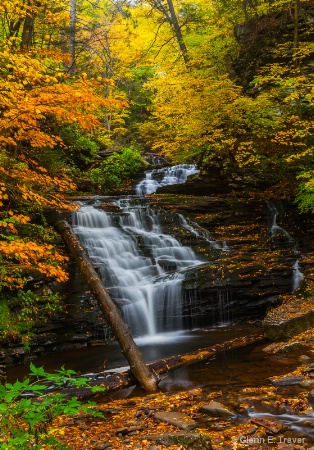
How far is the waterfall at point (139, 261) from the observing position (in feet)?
30.5

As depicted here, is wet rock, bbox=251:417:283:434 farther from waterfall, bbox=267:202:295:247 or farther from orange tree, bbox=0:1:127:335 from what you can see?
waterfall, bbox=267:202:295:247

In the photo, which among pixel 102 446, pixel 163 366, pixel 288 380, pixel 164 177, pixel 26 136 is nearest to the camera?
pixel 102 446

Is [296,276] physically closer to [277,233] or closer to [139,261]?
[277,233]

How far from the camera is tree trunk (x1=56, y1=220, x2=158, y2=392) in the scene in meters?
5.73

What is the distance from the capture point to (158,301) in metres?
9.52

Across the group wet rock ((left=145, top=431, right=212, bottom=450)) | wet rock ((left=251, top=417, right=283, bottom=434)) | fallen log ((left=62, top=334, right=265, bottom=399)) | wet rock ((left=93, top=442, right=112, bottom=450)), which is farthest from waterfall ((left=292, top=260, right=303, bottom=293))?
wet rock ((left=93, top=442, right=112, bottom=450))

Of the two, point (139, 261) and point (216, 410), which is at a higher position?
point (139, 261)

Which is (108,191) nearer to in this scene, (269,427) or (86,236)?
(86,236)

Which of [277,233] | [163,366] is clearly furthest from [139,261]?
[277,233]

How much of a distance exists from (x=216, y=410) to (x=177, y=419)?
511 millimetres

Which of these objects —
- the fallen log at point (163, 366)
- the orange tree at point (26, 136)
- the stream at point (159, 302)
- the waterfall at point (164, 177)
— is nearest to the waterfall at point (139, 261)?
the stream at point (159, 302)

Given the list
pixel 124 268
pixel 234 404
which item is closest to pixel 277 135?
pixel 124 268

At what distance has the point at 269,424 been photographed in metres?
3.98

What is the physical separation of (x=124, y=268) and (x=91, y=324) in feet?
7.02
